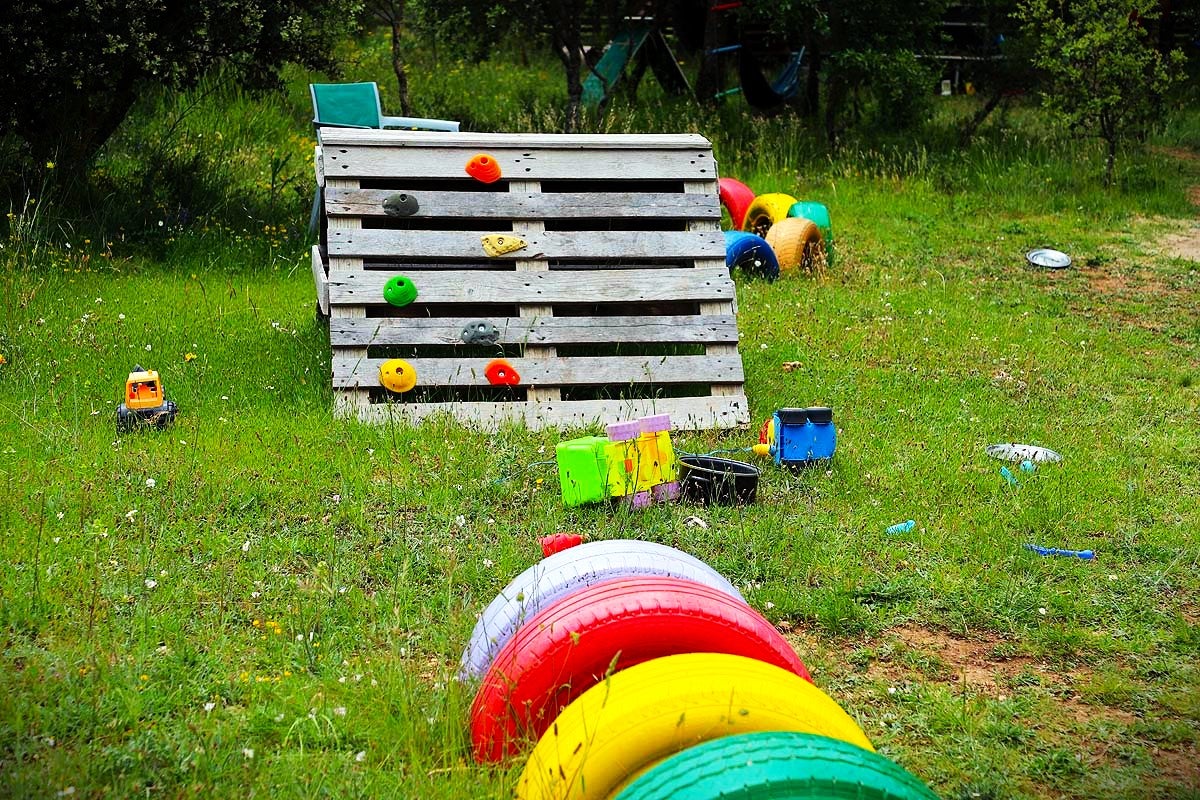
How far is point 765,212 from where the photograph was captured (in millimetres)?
9945

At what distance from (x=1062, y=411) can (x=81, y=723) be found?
5130 mm

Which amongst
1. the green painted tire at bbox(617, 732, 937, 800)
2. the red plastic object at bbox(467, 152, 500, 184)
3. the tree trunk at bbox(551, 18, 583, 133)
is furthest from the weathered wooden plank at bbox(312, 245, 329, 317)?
the tree trunk at bbox(551, 18, 583, 133)

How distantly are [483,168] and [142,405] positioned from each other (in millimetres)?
2108

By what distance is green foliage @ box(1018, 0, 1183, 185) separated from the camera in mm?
11547

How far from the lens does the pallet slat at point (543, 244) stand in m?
5.79

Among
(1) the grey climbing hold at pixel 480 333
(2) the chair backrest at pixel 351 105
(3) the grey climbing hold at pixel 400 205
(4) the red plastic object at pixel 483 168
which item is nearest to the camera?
(1) the grey climbing hold at pixel 480 333

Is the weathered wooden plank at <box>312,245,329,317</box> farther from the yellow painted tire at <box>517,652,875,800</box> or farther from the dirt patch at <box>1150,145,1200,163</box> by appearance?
the dirt patch at <box>1150,145,1200,163</box>

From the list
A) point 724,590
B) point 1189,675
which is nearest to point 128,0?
point 724,590

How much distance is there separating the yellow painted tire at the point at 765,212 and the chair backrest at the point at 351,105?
3.29m

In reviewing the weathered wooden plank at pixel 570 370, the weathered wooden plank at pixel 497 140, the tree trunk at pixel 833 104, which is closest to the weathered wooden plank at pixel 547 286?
the weathered wooden plank at pixel 570 370

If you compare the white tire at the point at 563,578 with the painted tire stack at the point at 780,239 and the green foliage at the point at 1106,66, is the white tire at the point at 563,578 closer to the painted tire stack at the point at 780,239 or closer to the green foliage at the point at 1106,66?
the painted tire stack at the point at 780,239

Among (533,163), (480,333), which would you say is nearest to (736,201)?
(533,163)

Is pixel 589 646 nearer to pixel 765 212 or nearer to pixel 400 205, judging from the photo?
pixel 400 205

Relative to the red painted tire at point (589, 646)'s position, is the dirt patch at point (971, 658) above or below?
below
